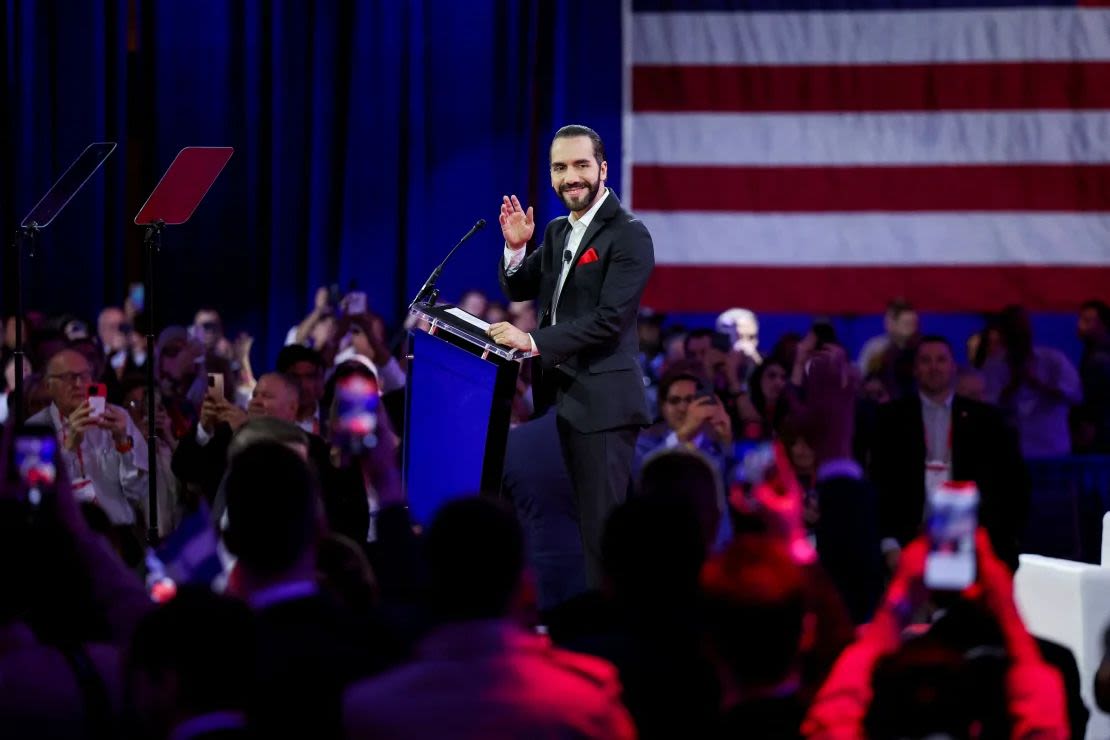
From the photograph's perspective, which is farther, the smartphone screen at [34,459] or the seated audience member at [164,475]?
the seated audience member at [164,475]

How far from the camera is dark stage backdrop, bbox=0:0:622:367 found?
10.5 m

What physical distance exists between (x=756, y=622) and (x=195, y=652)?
0.71 metres

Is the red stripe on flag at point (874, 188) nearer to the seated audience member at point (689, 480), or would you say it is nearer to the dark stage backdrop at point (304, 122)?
the dark stage backdrop at point (304, 122)

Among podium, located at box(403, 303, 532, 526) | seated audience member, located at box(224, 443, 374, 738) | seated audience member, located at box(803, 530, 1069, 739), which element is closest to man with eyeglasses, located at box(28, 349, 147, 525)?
podium, located at box(403, 303, 532, 526)

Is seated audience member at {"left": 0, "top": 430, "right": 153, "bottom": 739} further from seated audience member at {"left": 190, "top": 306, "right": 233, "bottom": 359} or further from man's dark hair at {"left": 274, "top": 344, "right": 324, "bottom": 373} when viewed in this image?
seated audience member at {"left": 190, "top": 306, "right": 233, "bottom": 359}

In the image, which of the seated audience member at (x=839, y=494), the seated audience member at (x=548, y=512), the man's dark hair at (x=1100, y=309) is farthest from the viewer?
the man's dark hair at (x=1100, y=309)

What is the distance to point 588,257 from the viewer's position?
4242 mm

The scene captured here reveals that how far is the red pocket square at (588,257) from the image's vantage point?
4238mm

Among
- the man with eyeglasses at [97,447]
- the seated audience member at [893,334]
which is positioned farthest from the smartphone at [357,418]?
the seated audience member at [893,334]

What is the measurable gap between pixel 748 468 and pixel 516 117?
8.19 meters

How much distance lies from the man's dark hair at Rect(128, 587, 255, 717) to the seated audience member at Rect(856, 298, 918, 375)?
7147 mm

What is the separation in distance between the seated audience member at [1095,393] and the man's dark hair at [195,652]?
6.95 m

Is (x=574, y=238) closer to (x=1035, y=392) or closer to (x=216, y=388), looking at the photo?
(x=216, y=388)

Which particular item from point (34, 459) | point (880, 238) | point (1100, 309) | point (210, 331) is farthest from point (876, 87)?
point (34, 459)
